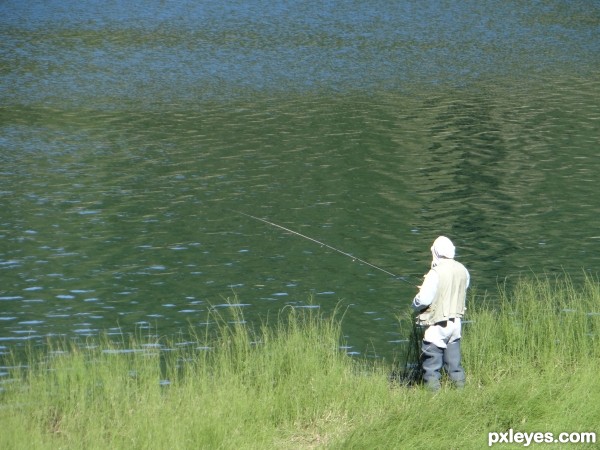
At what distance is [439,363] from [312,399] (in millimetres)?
1136

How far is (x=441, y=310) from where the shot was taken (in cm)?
951

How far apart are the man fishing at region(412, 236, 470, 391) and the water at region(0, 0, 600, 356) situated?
2425mm

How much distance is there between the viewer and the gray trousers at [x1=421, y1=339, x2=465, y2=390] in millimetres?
9625

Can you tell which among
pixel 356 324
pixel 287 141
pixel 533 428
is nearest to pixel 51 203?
pixel 287 141

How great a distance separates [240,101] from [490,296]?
13862mm

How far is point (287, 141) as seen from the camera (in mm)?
22984

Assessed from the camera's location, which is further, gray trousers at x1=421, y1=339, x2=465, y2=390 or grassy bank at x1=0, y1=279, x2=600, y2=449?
gray trousers at x1=421, y1=339, x2=465, y2=390

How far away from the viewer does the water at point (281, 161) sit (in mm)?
14750
